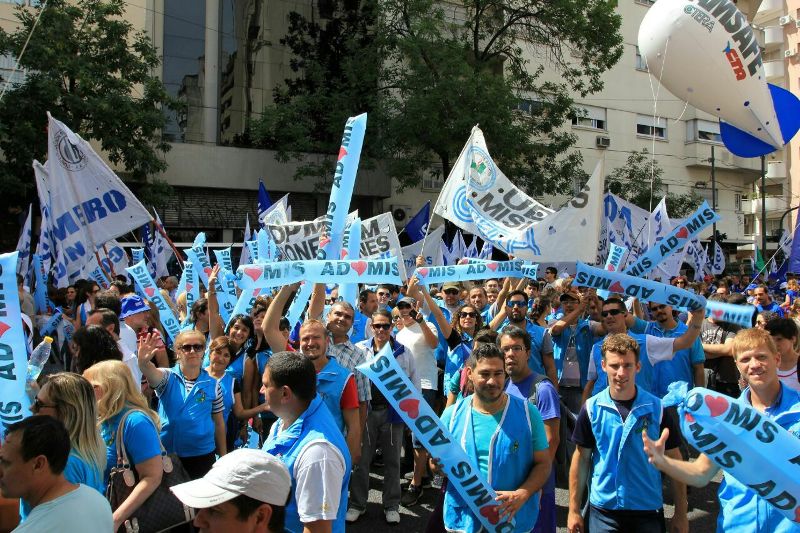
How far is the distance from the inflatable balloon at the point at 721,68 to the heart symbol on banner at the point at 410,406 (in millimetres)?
7529

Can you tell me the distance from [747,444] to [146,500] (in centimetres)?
261

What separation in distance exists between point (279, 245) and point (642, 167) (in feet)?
92.7

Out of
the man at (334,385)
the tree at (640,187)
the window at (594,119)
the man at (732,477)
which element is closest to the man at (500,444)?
the man at (732,477)

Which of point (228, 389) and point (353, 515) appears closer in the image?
point (228, 389)

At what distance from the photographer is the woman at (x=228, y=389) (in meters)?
5.26

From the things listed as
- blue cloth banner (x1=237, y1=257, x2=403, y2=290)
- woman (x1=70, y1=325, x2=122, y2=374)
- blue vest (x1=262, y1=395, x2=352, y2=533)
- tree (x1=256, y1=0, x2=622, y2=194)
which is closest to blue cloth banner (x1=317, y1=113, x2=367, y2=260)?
blue cloth banner (x1=237, y1=257, x2=403, y2=290)

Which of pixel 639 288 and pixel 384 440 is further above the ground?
pixel 639 288

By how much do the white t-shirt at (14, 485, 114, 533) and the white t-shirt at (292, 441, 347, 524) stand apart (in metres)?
0.70

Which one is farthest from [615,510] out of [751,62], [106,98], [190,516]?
[106,98]

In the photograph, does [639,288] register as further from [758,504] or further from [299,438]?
[299,438]

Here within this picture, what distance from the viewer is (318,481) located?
286 cm

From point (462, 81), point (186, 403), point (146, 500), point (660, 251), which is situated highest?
point (462, 81)

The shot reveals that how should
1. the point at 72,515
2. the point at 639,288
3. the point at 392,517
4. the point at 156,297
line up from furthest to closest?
the point at 156,297 < the point at 392,517 < the point at 639,288 < the point at 72,515

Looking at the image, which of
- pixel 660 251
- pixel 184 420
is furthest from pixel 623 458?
pixel 660 251
